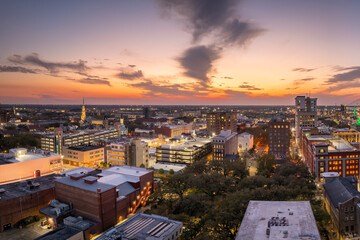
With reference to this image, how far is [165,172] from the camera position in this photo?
4869 centimetres

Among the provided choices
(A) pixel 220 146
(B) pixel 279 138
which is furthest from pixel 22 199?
(B) pixel 279 138

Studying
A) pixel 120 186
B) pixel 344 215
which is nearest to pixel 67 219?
pixel 120 186

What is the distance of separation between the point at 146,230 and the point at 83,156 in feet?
130

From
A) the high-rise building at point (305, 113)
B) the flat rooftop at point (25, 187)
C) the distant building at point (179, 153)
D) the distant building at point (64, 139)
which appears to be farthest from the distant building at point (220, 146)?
the distant building at point (64, 139)

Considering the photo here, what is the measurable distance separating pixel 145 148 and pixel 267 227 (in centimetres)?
3817

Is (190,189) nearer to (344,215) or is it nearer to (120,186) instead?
(120,186)

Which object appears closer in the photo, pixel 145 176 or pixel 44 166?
pixel 145 176

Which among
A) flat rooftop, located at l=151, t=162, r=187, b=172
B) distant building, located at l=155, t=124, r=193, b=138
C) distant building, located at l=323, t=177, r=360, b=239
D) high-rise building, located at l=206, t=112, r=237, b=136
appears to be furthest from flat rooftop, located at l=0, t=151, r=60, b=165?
high-rise building, located at l=206, t=112, r=237, b=136

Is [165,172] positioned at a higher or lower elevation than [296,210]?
lower

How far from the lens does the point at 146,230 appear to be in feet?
83.5

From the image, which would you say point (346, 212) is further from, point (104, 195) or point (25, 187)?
point (25, 187)

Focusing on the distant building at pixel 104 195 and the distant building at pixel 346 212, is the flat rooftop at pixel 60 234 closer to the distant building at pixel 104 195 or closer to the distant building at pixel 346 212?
the distant building at pixel 104 195

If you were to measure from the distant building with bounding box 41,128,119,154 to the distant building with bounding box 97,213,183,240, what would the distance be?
154 feet

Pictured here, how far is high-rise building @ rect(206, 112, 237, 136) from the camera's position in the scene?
93.8 meters
